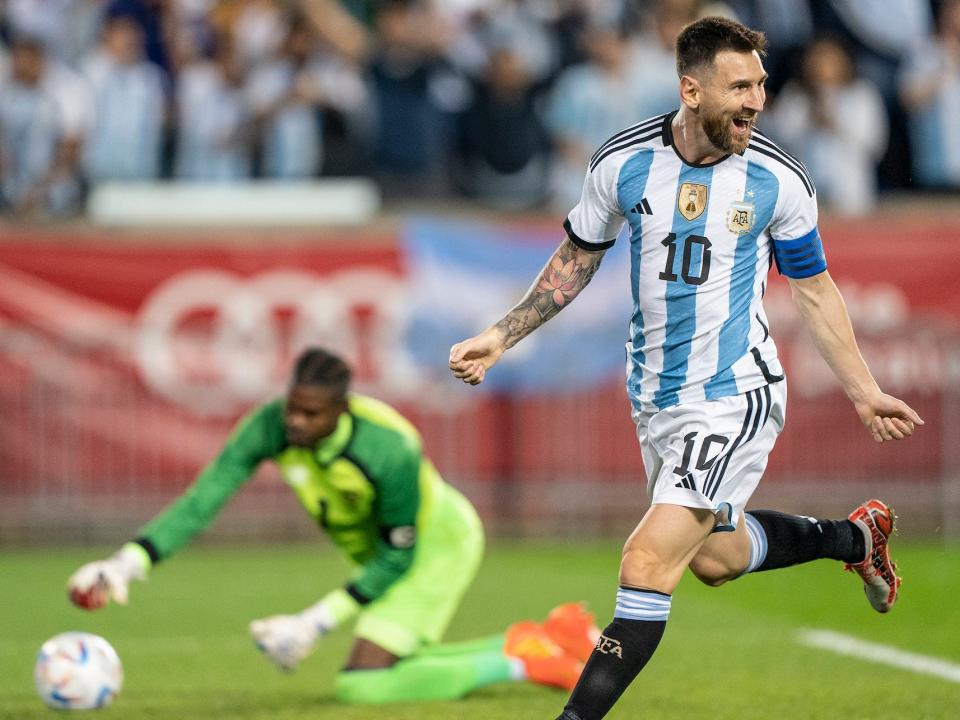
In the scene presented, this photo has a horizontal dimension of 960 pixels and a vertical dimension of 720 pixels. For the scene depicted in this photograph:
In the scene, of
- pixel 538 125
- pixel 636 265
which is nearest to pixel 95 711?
pixel 636 265

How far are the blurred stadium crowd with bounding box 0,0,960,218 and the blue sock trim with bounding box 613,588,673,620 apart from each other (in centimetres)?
1070

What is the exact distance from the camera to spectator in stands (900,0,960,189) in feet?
55.9

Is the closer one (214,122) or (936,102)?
(214,122)

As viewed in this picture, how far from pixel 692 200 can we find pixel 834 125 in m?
10.7

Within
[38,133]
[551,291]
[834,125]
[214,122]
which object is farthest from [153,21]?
[551,291]

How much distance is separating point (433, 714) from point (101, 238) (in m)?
9.21

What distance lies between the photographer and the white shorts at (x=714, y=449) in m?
6.44

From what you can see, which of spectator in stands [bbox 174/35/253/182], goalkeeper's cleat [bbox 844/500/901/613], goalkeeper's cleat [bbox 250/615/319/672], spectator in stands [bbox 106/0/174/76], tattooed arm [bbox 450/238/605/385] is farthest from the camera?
spectator in stands [bbox 106/0/174/76]

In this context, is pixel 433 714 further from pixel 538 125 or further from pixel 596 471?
pixel 538 125

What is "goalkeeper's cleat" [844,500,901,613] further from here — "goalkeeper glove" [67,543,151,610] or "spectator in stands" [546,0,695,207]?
"spectator in stands" [546,0,695,207]

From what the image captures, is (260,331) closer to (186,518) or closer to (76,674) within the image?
(186,518)

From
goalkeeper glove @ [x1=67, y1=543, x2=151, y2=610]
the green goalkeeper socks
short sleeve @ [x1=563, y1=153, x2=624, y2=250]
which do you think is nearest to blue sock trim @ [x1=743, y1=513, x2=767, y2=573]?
short sleeve @ [x1=563, y1=153, x2=624, y2=250]

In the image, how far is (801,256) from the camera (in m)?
6.64

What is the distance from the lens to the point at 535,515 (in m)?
16.2
